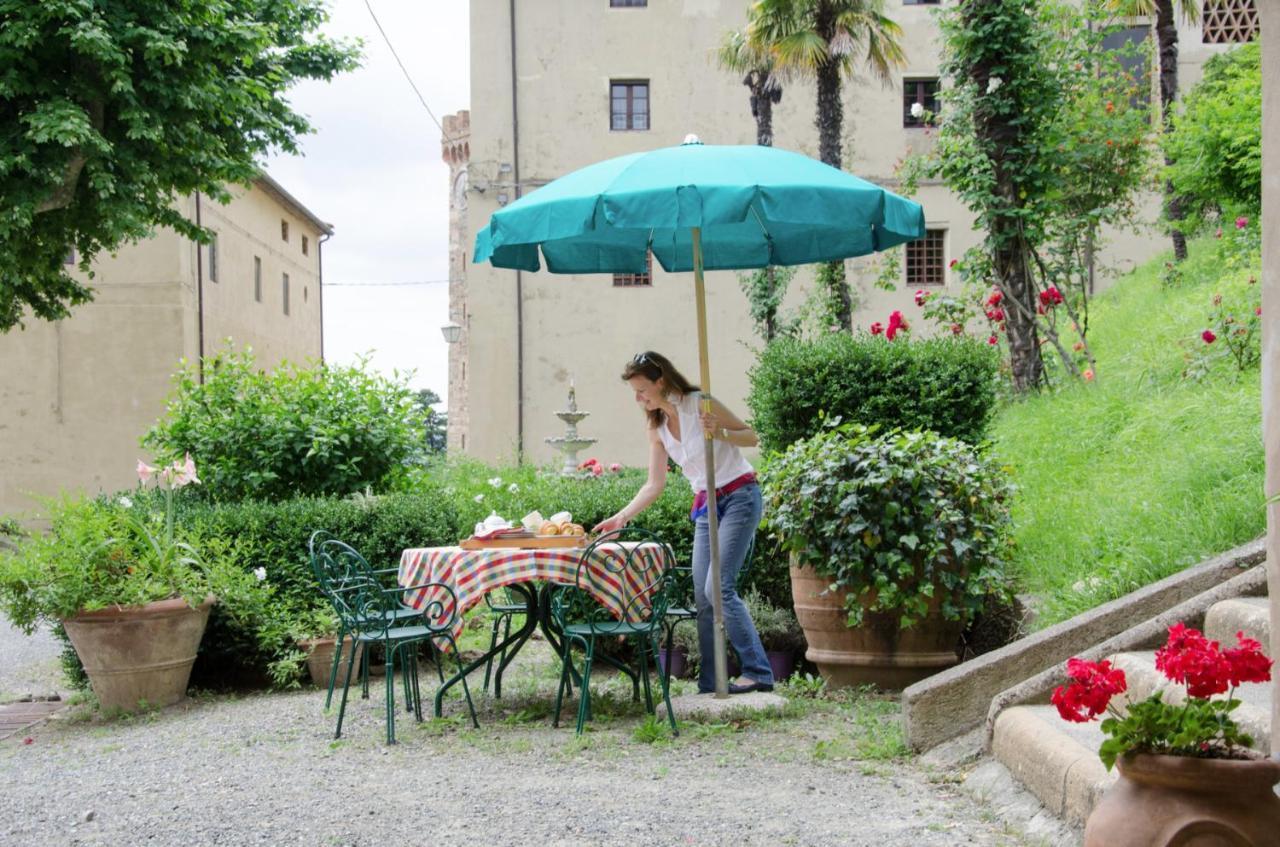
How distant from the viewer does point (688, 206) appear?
5617 mm

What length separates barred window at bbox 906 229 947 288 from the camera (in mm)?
25766

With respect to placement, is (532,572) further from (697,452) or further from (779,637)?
(779,637)

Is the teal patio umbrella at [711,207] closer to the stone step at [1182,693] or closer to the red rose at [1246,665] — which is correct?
the stone step at [1182,693]

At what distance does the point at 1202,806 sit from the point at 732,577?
3.97 meters

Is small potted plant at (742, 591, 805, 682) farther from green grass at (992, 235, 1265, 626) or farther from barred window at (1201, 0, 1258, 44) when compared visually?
barred window at (1201, 0, 1258, 44)

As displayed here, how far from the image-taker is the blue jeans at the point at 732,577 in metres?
6.72

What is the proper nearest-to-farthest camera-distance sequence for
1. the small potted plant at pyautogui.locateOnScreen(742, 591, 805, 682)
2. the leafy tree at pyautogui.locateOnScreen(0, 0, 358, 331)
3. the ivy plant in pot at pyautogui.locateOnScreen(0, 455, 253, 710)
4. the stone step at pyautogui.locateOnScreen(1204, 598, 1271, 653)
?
1. the stone step at pyautogui.locateOnScreen(1204, 598, 1271, 653)
2. the ivy plant in pot at pyautogui.locateOnScreen(0, 455, 253, 710)
3. the small potted plant at pyautogui.locateOnScreen(742, 591, 805, 682)
4. the leafy tree at pyautogui.locateOnScreen(0, 0, 358, 331)

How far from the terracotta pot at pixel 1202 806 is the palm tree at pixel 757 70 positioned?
59.8 ft

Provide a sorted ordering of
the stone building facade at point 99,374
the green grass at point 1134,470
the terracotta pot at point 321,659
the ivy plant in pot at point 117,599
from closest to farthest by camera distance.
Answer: the green grass at point 1134,470, the ivy plant in pot at point 117,599, the terracotta pot at point 321,659, the stone building facade at point 99,374

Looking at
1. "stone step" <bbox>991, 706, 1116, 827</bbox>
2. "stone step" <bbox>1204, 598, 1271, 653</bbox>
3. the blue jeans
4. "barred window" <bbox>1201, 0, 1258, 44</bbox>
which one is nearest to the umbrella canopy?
the blue jeans

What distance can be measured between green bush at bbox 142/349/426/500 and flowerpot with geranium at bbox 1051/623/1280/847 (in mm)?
7352

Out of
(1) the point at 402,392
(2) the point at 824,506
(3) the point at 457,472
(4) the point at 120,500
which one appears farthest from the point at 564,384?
(2) the point at 824,506

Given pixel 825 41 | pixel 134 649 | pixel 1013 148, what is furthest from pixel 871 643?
pixel 825 41

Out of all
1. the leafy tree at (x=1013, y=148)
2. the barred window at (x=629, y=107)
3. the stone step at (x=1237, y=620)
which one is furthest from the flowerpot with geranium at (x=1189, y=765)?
the barred window at (x=629, y=107)
